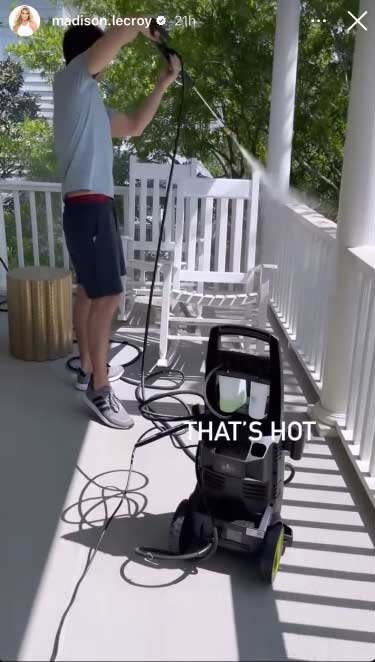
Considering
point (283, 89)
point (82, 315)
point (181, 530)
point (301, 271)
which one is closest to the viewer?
point (181, 530)

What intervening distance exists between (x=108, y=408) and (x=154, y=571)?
95 cm

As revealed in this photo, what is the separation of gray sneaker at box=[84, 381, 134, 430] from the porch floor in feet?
0.16

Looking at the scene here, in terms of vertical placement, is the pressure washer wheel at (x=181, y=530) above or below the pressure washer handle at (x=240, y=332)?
below

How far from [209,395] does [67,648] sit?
2.44 feet

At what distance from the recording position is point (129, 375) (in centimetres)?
322

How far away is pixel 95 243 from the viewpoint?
8.45ft

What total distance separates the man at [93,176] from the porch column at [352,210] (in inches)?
28.5

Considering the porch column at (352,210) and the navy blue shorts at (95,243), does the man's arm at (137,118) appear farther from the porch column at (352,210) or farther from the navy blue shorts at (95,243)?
the porch column at (352,210)

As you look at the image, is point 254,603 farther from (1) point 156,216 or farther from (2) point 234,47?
(2) point 234,47

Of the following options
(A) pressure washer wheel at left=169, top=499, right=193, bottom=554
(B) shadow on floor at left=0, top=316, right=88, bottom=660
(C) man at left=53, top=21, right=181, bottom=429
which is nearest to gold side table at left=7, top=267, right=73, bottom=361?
(B) shadow on floor at left=0, top=316, right=88, bottom=660
